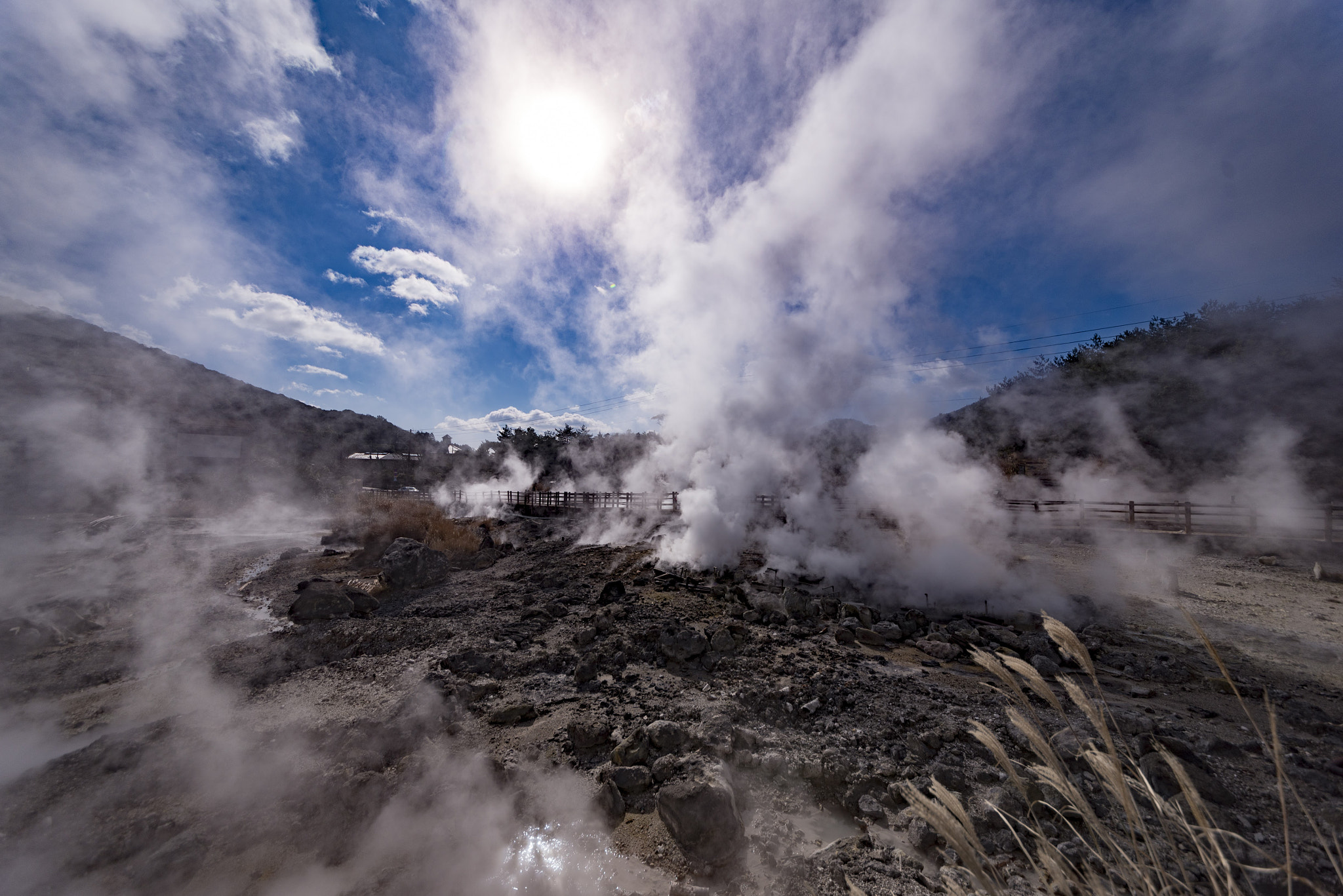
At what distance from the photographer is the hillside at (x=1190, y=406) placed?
19312mm

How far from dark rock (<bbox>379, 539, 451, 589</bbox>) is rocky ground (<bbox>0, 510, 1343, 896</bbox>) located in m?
2.30

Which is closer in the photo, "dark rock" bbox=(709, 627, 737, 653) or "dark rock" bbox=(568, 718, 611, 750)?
"dark rock" bbox=(568, 718, 611, 750)

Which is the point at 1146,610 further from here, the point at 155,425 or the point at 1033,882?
the point at 155,425

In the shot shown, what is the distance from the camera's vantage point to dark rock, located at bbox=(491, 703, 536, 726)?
5812mm

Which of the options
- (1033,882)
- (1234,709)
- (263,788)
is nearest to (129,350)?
(263,788)

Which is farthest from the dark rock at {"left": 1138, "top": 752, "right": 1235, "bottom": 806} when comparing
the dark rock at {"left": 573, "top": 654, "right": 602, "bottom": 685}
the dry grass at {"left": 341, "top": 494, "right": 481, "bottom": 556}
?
the dry grass at {"left": 341, "top": 494, "right": 481, "bottom": 556}

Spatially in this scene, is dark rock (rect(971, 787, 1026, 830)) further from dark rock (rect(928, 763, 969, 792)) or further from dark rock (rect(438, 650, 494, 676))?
dark rock (rect(438, 650, 494, 676))

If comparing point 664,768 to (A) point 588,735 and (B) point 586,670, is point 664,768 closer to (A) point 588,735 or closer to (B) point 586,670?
(A) point 588,735

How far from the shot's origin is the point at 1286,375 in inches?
828

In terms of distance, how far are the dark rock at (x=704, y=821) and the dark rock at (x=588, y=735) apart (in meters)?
1.33

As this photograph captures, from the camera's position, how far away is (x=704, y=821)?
13.0 ft

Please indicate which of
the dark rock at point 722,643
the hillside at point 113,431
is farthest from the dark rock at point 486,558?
the hillside at point 113,431

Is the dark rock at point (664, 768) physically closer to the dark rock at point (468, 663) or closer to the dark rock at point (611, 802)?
the dark rock at point (611, 802)

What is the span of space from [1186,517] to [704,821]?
1921cm
